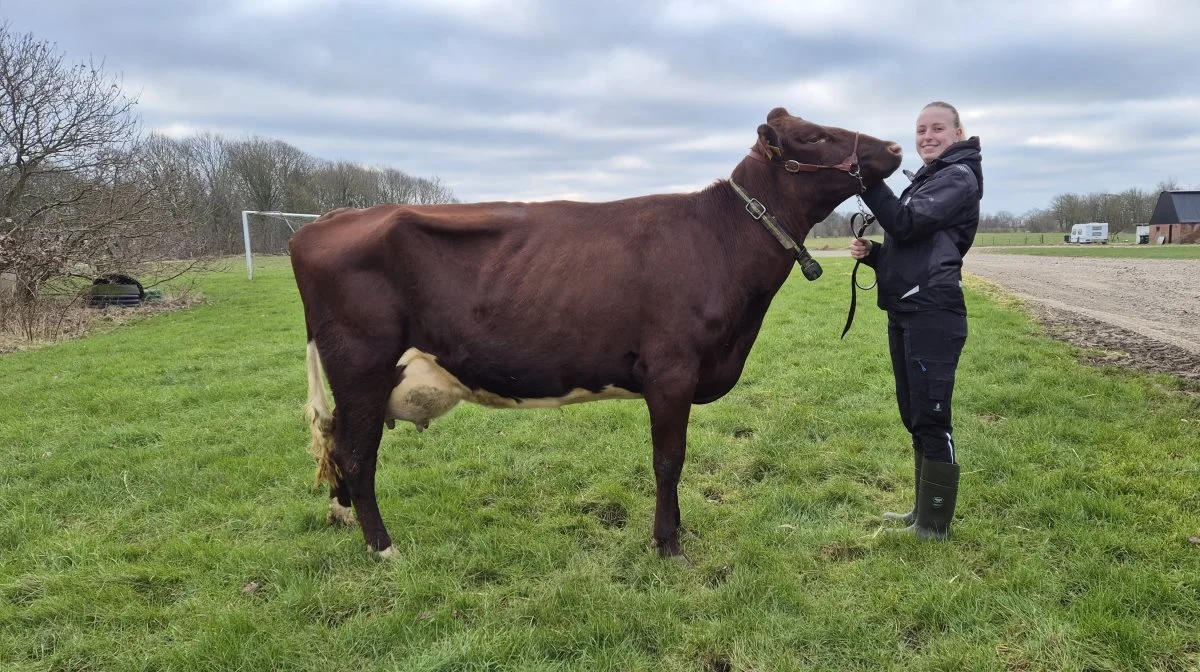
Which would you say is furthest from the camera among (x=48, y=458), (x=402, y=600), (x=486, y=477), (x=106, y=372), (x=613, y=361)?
(x=106, y=372)

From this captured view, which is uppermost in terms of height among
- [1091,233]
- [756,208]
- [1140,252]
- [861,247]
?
[1091,233]

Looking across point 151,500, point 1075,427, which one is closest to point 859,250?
point 1075,427

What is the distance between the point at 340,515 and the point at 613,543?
171cm

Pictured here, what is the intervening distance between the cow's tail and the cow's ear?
2794 mm

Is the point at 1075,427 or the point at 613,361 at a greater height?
the point at 613,361

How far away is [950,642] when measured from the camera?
2836mm

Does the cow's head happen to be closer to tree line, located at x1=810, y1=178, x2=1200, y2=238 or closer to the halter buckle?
the halter buckle

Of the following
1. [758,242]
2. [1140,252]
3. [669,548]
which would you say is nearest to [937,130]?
[758,242]

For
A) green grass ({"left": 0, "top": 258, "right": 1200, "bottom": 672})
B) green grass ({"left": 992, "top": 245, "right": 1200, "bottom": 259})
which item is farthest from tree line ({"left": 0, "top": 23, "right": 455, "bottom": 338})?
green grass ({"left": 992, "top": 245, "right": 1200, "bottom": 259})

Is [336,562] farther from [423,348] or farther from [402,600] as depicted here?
[423,348]

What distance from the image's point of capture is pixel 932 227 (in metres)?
3.43

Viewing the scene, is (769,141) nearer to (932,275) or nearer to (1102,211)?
(932,275)

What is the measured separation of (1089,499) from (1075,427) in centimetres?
152

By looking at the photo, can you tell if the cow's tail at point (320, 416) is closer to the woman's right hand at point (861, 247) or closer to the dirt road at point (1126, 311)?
the woman's right hand at point (861, 247)
